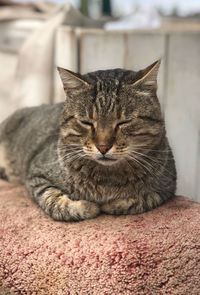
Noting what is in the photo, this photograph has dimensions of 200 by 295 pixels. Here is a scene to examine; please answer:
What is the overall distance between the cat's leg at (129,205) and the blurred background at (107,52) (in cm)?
45

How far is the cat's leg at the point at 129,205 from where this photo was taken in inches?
57.6

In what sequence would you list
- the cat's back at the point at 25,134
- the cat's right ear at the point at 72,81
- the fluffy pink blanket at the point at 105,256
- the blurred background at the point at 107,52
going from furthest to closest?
the blurred background at the point at 107,52, the cat's back at the point at 25,134, the cat's right ear at the point at 72,81, the fluffy pink blanket at the point at 105,256

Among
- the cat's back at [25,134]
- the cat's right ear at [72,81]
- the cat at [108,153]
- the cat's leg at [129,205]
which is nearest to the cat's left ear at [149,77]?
the cat at [108,153]

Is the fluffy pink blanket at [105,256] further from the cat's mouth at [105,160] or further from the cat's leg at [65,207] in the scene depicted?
the cat's mouth at [105,160]

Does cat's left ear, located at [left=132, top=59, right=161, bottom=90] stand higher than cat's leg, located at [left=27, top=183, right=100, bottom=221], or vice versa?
cat's left ear, located at [left=132, top=59, right=161, bottom=90]

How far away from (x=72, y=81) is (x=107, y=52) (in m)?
1.33

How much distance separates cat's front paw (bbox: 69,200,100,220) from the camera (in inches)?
57.0

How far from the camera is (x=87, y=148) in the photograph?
136 centimetres

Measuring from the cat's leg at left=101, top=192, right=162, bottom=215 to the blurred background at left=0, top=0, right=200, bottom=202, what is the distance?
1.47ft

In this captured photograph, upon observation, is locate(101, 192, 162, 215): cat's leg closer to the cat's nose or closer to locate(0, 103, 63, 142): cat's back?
the cat's nose

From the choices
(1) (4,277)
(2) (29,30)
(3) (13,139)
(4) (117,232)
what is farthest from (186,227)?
(2) (29,30)

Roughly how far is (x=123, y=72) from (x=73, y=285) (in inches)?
29.2

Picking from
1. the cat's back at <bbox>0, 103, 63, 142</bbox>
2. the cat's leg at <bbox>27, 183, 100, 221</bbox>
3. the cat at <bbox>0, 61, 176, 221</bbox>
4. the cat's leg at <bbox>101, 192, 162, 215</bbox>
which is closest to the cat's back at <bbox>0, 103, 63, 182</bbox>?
the cat's back at <bbox>0, 103, 63, 142</bbox>

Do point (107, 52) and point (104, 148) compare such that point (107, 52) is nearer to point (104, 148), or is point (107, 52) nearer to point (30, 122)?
point (30, 122)
